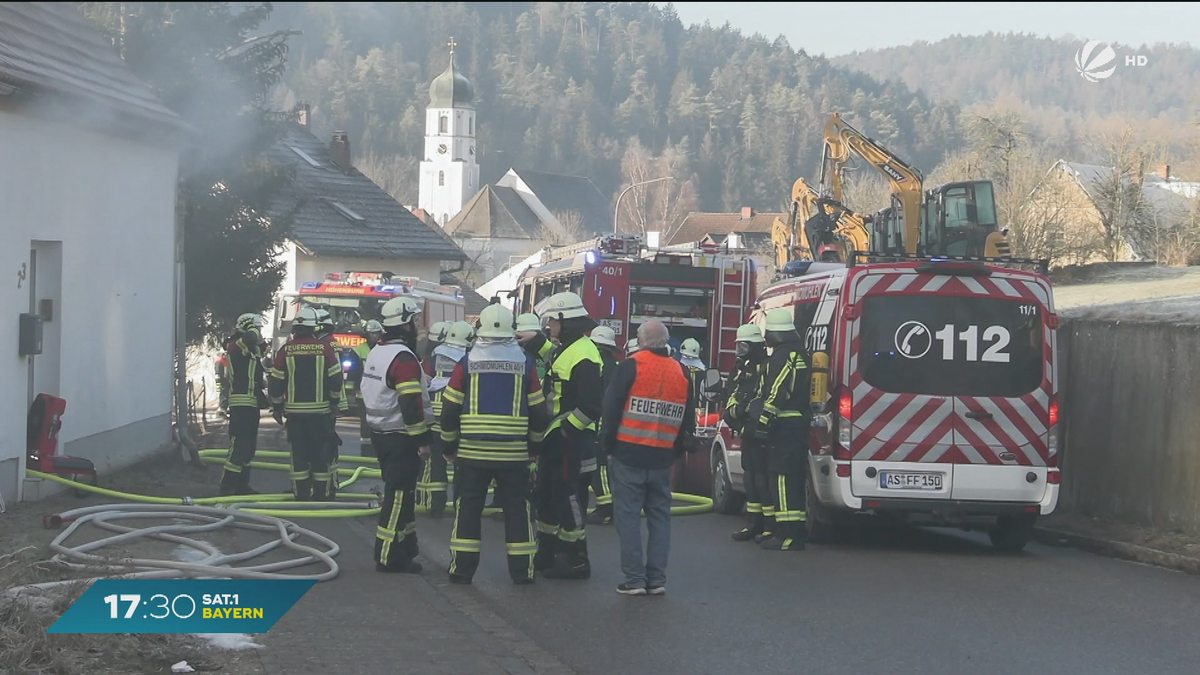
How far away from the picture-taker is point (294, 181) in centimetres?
2005

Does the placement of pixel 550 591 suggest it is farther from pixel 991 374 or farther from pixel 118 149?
pixel 118 149

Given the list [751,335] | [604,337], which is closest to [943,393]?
[751,335]

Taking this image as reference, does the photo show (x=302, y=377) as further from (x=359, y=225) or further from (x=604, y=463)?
(x=359, y=225)

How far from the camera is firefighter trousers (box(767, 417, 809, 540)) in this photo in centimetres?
1109

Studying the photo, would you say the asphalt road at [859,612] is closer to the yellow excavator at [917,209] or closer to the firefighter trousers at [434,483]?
the firefighter trousers at [434,483]

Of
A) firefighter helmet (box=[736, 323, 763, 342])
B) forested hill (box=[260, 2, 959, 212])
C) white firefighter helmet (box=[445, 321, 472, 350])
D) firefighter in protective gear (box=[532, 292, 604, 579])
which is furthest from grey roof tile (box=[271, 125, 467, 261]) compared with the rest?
firefighter in protective gear (box=[532, 292, 604, 579])

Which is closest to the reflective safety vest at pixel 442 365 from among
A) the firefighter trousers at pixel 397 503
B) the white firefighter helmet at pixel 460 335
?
the white firefighter helmet at pixel 460 335

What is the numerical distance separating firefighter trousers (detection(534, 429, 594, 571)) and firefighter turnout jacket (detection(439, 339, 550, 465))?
0.53 metres

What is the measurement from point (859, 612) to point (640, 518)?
1534 millimetres

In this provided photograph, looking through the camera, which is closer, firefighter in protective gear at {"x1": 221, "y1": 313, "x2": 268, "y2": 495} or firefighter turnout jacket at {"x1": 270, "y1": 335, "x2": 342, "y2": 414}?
firefighter turnout jacket at {"x1": 270, "y1": 335, "x2": 342, "y2": 414}

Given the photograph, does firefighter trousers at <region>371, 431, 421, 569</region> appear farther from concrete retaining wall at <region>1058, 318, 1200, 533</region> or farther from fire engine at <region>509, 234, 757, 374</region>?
fire engine at <region>509, 234, 757, 374</region>

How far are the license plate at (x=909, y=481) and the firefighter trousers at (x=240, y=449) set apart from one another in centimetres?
606

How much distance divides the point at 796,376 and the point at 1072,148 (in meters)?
27.1

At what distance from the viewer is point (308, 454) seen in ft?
42.8
